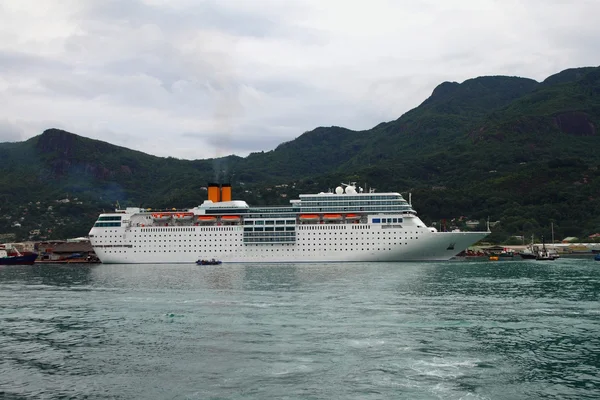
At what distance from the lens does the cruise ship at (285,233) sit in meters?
70.1

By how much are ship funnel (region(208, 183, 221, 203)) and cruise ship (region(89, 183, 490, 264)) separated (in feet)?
0.46

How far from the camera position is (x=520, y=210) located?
12162 cm

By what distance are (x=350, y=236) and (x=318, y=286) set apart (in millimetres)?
27158

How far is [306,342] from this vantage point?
24.8 m

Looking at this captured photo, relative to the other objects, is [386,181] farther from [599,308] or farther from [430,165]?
[599,308]

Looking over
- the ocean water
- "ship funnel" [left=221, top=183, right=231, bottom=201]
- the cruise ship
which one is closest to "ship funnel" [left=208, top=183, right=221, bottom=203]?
the cruise ship

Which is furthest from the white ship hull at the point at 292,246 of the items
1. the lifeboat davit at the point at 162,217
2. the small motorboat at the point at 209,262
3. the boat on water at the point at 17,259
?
the boat on water at the point at 17,259

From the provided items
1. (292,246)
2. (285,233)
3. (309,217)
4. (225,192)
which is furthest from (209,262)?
(309,217)

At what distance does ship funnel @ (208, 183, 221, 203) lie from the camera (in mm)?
81312

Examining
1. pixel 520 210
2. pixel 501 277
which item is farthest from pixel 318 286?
pixel 520 210

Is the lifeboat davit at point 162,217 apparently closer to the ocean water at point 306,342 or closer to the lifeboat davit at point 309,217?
the lifeboat davit at point 309,217

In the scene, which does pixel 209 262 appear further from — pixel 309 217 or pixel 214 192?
pixel 309 217

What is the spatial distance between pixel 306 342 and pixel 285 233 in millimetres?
49432

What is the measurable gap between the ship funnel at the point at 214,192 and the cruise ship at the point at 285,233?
0.46ft
